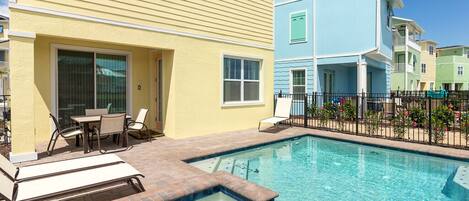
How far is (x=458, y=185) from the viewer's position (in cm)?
519

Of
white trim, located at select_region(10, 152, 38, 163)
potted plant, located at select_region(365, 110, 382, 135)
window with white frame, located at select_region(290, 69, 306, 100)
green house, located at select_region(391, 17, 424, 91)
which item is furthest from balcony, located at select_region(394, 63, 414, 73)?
white trim, located at select_region(10, 152, 38, 163)

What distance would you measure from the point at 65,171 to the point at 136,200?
117cm

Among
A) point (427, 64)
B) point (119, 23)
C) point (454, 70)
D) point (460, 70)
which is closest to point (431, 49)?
point (427, 64)

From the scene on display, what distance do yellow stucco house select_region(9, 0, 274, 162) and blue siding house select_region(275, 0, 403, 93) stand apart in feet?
15.7

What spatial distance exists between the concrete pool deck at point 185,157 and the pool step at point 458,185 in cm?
95

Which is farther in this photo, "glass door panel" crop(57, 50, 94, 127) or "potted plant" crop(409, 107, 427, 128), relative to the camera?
"potted plant" crop(409, 107, 427, 128)

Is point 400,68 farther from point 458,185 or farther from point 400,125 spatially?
point 458,185

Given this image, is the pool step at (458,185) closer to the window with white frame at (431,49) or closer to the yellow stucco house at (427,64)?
the yellow stucco house at (427,64)

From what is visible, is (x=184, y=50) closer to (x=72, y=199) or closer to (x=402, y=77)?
(x=72, y=199)

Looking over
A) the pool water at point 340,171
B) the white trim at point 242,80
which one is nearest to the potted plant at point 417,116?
the pool water at point 340,171

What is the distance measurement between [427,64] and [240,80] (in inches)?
1284

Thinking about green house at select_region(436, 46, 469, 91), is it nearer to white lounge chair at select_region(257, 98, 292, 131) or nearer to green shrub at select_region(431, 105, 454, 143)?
green shrub at select_region(431, 105, 454, 143)

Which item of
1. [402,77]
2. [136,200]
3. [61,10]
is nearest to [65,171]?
[136,200]

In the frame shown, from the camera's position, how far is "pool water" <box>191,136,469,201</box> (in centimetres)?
491
